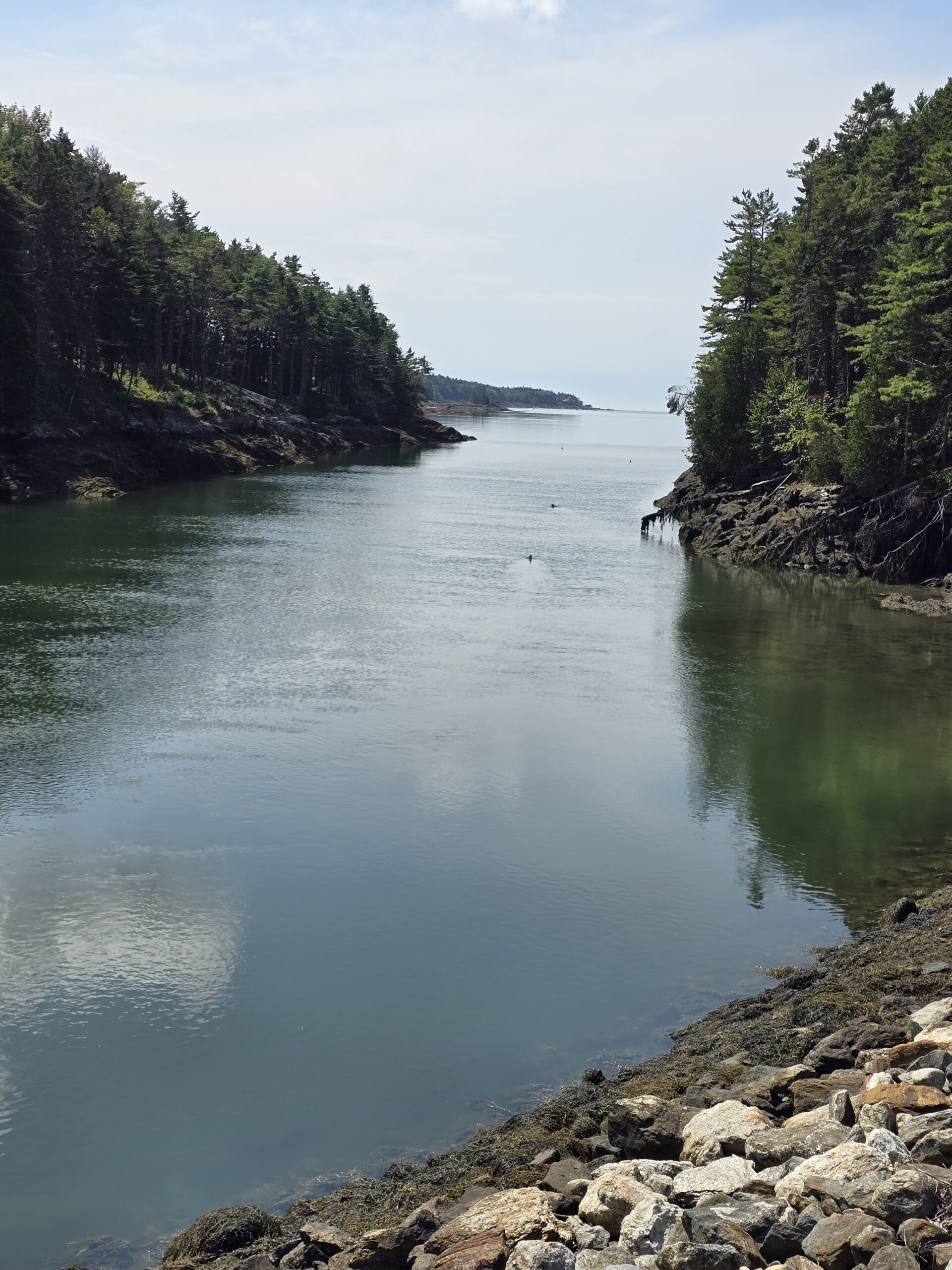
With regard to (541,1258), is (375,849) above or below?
below

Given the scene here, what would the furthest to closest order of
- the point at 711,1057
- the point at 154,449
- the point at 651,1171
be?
the point at 154,449, the point at 711,1057, the point at 651,1171

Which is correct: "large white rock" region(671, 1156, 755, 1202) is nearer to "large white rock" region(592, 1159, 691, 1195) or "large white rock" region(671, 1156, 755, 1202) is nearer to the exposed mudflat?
"large white rock" region(592, 1159, 691, 1195)

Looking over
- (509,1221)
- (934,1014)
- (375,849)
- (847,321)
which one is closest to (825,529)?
(847,321)

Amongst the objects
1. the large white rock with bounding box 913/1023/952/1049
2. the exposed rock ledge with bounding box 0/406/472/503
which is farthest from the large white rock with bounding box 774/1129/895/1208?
the exposed rock ledge with bounding box 0/406/472/503

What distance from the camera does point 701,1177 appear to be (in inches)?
400

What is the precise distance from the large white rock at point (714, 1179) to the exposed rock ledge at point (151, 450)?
66.6 meters

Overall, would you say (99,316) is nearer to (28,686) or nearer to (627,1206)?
(28,686)

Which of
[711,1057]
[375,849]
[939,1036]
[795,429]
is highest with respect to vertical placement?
[795,429]

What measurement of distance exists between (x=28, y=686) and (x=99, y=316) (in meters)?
66.0

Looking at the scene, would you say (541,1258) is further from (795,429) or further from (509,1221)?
(795,429)

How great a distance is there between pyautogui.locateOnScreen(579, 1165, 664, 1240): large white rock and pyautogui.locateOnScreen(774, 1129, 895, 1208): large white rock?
1179 mm

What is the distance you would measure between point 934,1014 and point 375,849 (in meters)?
11.7

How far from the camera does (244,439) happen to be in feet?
357

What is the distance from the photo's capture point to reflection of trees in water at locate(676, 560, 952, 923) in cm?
2305
